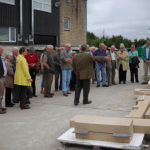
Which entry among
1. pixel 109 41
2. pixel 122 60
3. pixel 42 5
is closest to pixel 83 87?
pixel 122 60

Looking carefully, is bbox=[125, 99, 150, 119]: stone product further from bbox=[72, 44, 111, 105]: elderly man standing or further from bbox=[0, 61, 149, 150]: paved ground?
bbox=[72, 44, 111, 105]: elderly man standing

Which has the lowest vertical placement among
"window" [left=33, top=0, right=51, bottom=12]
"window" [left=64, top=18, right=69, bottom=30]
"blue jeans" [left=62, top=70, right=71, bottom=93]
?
"blue jeans" [left=62, top=70, right=71, bottom=93]

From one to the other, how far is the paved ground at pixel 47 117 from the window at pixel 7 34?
8.81 meters

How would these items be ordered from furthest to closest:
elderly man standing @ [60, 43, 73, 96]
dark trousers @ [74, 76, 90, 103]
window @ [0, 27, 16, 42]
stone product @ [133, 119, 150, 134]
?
window @ [0, 27, 16, 42]
elderly man standing @ [60, 43, 73, 96]
dark trousers @ [74, 76, 90, 103]
stone product @ [133, 119, 150, 134]

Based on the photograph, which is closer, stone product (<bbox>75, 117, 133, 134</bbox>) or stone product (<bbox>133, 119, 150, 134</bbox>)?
stone product (<bbox>75, 117, 133, 134</bbox>)

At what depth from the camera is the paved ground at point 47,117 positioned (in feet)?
14.4

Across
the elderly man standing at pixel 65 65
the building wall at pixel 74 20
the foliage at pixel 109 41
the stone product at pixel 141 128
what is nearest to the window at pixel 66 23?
the building wall at pixel 74 20

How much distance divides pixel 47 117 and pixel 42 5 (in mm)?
15141

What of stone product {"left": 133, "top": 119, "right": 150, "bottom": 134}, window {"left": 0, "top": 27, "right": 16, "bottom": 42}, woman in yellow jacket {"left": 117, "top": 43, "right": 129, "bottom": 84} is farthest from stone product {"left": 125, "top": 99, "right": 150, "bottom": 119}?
window {"left": 0, "top": 27, "right": 16, "bottom": 42}

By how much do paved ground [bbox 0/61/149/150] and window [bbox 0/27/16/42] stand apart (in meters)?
8.81

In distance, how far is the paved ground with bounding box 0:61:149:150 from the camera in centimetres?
440

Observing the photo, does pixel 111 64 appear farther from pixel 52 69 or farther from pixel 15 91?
pixel 15 91

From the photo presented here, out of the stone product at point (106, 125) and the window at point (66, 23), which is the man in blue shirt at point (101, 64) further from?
the window at point (66, 23)

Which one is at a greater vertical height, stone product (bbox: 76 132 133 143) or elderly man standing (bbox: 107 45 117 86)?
elderly man standing (bbox: 107 45 117 86)
